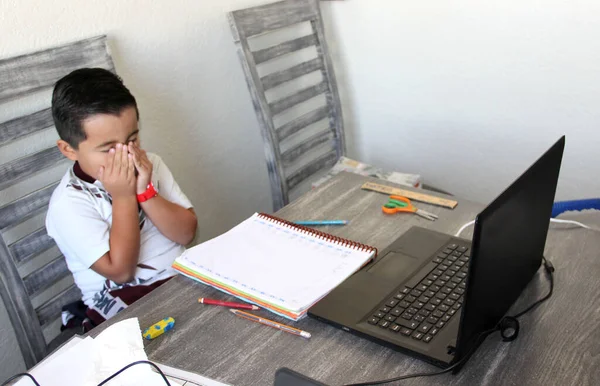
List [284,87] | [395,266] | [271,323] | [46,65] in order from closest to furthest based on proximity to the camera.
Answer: [271,323]
[395,266]
[46,65]
[284,87]

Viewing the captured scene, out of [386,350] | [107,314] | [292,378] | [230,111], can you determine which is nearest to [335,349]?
[386,350]

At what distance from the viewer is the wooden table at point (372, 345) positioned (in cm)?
81

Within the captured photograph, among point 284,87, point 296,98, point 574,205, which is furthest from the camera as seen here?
point 284,87

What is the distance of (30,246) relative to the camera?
1.33 m

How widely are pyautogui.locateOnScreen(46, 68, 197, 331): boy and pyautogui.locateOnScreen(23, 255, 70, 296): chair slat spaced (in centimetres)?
6

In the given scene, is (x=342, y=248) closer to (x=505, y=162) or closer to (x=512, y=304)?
(x=512, y=304)

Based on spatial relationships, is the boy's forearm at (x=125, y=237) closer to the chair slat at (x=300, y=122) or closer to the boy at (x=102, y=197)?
the boy at (x=102, y=197)

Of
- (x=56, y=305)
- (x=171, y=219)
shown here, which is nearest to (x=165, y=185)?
(x=171, y=219)

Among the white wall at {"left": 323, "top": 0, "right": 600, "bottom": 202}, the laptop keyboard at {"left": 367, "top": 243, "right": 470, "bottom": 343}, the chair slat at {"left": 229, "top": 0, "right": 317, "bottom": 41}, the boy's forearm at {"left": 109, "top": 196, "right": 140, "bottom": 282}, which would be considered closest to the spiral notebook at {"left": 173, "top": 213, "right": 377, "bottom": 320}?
the laptop keyboard at {"left": 367, "top": 243, "right": 470, "bottom": 343}

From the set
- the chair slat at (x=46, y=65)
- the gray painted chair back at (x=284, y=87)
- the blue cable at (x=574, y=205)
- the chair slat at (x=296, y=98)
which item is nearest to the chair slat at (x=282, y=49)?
the gray painted chair back at (x=284, y=87)

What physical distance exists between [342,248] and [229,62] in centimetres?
105

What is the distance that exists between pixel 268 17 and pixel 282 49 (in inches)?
4.1

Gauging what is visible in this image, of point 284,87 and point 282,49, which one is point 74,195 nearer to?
point 282,49

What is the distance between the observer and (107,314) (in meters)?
1.29
